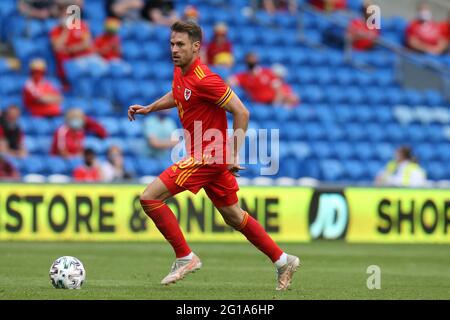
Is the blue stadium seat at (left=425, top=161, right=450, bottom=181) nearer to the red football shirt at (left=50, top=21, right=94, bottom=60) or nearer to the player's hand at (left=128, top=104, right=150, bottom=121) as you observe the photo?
the red football shirt at (left=50, top=21, right=94, bottom=60)

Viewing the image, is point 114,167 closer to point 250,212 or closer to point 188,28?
point 250,212

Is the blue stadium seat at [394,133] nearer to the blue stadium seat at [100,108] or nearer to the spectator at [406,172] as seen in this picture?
the spectator at [406,172]

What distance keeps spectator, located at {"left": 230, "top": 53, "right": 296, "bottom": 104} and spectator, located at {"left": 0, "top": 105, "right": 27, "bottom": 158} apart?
470 centimetres

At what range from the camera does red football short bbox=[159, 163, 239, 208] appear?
10211 mm

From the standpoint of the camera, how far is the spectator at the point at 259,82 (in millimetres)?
21531

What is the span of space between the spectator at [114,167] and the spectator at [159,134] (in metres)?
0.89

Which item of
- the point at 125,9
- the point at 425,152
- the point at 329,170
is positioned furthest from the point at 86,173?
the point at 425,152

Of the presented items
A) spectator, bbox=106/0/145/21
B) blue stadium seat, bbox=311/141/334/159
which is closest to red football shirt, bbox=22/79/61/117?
spectator, bbox=106/0/145/21

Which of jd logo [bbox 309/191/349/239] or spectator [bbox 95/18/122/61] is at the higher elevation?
spectator [bbox 95/18/122/61]

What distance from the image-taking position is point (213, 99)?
10078 millimetres

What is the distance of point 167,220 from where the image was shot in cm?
1027

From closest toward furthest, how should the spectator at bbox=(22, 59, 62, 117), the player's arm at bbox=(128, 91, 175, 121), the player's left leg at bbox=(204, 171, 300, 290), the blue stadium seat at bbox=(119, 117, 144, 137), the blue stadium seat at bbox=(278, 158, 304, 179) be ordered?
the player's left leg at bbox=(204, 171, 300, 290) < the player's arm at bbox=(128, 91, 175, 121) < the spectator at bbox=(22, 59, 62, 117) < the blue stadium seat at bbox=(119, 117, 144, 137) < the blue stadium seat at bbox=(278, 158, 304, 179)

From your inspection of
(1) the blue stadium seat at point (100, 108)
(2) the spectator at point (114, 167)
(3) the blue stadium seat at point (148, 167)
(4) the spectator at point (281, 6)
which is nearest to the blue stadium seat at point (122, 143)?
(3) the blue stadium seat at point (148, 167)

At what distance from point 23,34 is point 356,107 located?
22.4 feet
